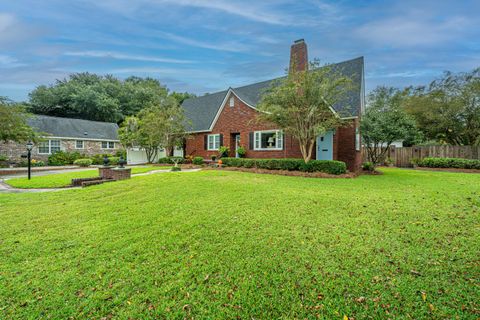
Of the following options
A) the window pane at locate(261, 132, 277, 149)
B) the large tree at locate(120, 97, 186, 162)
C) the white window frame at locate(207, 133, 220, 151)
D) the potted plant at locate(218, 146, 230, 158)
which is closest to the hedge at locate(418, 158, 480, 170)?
the window pane at locate(261, 132, 277, 149)

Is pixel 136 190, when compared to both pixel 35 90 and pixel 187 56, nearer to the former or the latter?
pixel 187 56

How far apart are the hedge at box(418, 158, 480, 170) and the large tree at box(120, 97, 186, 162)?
18547 millimetres

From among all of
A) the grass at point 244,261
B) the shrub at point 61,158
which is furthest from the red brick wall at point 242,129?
the shrub at point 61,158

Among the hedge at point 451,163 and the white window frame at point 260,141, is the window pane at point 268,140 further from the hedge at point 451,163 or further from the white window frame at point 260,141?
the hedge at point 451,163

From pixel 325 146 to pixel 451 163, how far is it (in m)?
8.32

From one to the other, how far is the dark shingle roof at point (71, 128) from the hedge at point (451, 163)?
100 feet

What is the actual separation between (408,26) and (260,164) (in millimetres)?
9191

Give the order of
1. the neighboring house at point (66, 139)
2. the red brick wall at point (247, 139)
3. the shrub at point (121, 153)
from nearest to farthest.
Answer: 1. the red brick wall at point (247, 139)
2. the neighboring house at point (66, 139)
3. the shrub at point (121, 153)

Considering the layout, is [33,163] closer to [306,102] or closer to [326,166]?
[306,102]

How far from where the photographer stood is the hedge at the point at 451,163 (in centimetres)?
1333

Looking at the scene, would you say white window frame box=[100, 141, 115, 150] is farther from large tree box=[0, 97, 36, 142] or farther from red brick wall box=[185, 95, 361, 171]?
red brick wall box=[185, 95, 361, 171]

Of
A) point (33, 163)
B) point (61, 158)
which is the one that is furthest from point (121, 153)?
point (33, 163)

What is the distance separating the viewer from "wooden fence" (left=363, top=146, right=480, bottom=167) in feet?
52.2

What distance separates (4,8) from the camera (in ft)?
30.6
